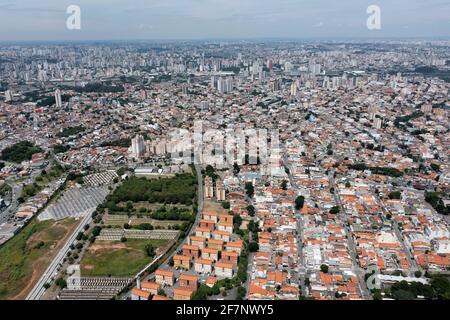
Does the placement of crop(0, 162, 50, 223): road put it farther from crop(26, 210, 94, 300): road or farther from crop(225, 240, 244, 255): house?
crop(225, 240, 244, 255): house

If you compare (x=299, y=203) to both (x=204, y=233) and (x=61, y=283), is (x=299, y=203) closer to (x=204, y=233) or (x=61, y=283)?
(x=204, y=233)

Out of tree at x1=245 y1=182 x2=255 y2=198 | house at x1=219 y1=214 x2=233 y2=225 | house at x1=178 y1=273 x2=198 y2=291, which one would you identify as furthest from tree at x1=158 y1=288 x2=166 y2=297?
tree at x1=245 y1=182 x2=255 y2=198

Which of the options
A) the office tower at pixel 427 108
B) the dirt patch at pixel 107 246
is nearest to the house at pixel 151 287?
the dirt patch at pixel 107 246

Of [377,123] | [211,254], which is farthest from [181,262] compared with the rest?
[377,123]

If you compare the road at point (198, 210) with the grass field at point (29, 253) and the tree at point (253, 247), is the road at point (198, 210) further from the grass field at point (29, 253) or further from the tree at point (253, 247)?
the grass field at point (29, 253)

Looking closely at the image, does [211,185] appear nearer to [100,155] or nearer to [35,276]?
[35,276]
